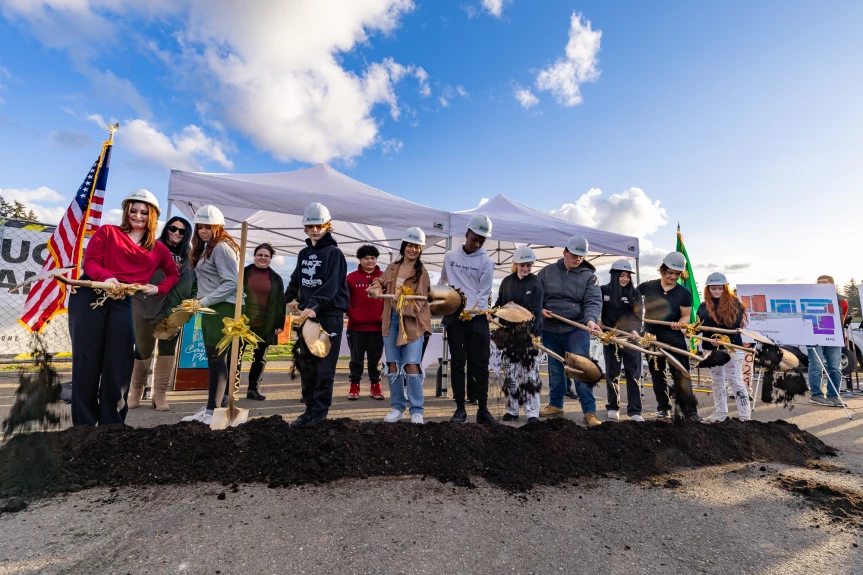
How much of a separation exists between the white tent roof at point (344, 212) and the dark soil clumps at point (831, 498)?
4557 mm

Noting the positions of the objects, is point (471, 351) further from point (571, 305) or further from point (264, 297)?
point (264, 297)

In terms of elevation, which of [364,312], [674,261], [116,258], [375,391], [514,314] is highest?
[674,261]

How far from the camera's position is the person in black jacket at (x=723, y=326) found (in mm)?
4711

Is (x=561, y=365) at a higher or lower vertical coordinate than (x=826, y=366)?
higher

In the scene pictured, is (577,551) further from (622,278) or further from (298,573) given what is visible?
(622,278)

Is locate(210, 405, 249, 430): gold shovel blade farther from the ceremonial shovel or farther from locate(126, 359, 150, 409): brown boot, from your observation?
locate(126, 359, 150, 409): brown boot

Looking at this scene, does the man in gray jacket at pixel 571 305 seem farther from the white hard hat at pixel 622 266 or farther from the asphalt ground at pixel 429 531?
the asphalt ground at pixel 429 531

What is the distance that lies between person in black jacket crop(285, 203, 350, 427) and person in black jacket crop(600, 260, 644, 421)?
10.4 ft

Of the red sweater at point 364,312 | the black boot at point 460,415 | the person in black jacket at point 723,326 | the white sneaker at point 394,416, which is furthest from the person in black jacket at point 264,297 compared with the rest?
the person in black jacket at point 723,326

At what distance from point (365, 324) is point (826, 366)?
7.08 metres

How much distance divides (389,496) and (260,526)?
0.68m

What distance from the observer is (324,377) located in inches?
134

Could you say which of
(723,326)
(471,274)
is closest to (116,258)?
(471,274)

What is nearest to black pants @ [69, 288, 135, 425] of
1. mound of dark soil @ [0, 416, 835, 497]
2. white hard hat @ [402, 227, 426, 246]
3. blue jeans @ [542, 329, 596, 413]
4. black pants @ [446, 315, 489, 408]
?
mound of dark soil @ [0, 416, 835, 497]
